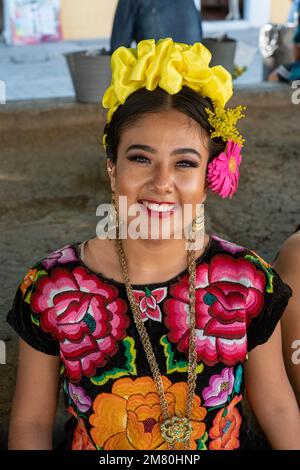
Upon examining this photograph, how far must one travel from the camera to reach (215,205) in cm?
376

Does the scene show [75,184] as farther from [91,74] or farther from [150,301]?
[150,301]

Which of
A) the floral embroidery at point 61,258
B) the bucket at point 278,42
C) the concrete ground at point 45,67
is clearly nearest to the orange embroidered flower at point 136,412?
the floral embroidery at point 61,258

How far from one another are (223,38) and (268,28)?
42.5 inches

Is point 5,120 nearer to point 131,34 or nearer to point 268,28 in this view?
point 131,34

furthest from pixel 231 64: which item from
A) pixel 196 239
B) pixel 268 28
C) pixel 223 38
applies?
pixel 196 239

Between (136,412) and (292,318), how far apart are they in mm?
625

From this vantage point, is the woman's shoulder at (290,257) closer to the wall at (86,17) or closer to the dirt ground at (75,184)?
the dirt ground at (75,184)

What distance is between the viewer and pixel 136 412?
5.16 feet

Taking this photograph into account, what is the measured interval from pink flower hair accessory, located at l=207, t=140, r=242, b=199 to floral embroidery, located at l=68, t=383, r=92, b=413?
0.62m

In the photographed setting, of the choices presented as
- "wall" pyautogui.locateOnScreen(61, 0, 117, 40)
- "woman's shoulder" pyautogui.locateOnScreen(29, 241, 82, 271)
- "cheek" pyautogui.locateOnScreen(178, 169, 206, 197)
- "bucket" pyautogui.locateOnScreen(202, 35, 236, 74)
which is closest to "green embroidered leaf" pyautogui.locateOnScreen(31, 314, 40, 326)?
"woman's shoulder" pyautogui.locateOnScreen(29, 241, 82, 271)

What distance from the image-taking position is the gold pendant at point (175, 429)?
1.56 metres

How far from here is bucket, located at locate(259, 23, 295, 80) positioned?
6.41m

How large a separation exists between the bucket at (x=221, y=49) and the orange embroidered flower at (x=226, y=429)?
14.0 ft

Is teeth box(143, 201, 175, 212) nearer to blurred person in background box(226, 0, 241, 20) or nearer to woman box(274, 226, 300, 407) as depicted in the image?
woman box(274, 226, 300, 407)
